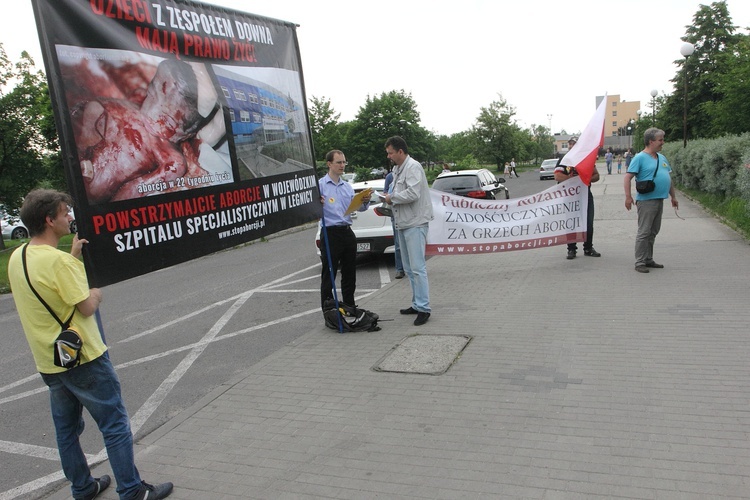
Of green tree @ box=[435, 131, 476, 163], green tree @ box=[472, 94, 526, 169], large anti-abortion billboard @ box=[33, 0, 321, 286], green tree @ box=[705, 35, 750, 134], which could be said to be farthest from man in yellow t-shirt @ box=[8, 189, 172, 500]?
green tree @ box=[472, 94, 526, 169]

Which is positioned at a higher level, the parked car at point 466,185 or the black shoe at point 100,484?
the parked car at point 466,185

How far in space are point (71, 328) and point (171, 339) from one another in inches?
156

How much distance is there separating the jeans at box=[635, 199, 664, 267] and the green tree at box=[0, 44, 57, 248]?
23520mm

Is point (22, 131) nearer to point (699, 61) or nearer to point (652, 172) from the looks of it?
point (652, 172)

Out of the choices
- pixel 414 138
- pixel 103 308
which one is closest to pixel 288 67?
pixel 103 308

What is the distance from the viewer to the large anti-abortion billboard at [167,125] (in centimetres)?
343

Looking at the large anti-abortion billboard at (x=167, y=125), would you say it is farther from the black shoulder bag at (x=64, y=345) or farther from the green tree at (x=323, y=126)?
the green tree at (x=323, y=126)

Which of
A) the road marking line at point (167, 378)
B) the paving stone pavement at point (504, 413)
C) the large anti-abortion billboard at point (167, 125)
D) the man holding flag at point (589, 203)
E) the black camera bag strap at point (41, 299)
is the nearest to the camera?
the black camera bag strap at point (41, 299)

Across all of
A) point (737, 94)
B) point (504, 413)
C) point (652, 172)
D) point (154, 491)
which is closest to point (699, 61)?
point (737, 94)

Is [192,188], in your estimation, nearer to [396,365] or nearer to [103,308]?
[396,365]

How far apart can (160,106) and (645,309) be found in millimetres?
5220

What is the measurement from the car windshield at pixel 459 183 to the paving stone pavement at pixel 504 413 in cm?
992

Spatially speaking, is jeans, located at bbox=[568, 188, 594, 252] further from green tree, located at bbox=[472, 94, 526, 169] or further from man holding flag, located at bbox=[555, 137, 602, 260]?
green tree, located at bbox=[472, 94, 526, 169]

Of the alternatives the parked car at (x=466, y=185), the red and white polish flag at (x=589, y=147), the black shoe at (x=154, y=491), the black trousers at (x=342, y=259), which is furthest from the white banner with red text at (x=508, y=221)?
the parked car at (x=466, y=185)
